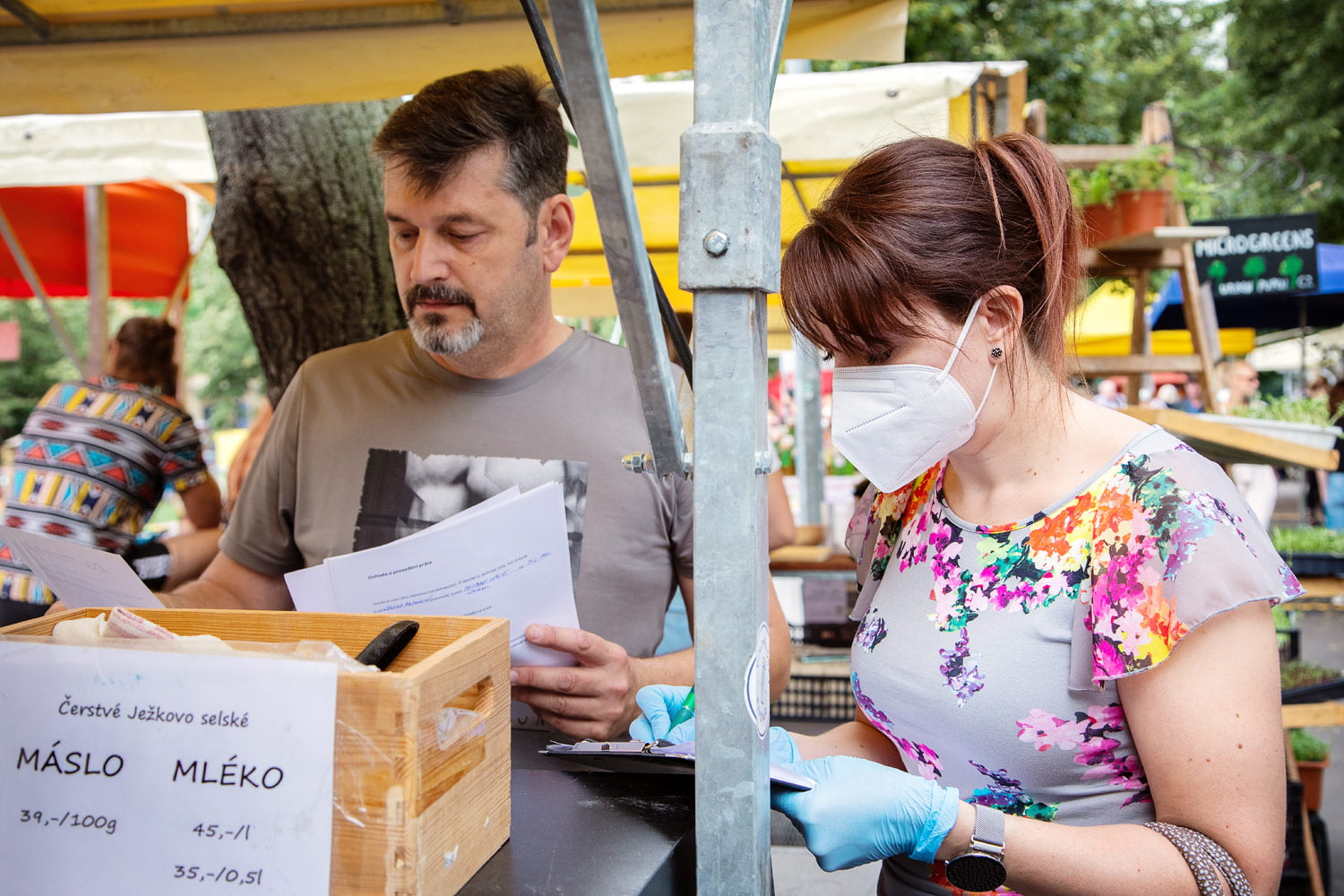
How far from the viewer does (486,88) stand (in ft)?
6.62

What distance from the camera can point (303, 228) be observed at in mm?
3246

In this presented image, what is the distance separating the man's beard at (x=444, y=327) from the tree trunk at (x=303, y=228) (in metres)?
1.44

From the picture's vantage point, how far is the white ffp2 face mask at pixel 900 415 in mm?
1465

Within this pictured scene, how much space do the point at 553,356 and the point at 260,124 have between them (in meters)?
1.80

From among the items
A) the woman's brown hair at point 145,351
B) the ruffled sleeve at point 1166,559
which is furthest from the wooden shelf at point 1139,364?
the woman's brown hair at point 145,351

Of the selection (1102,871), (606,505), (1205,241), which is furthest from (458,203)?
(1205,241)

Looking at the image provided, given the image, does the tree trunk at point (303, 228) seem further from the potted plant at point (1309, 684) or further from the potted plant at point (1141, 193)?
the potted plant at point (1309, 684)

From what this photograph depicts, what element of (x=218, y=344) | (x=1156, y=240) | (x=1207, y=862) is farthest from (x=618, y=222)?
(x=218, y=344)

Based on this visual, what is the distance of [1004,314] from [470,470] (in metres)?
1.00

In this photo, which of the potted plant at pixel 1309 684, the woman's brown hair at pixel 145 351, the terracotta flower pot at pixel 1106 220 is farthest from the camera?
the woman's brown hair at pixel 145 351

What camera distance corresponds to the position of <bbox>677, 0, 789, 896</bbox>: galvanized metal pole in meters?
0.91

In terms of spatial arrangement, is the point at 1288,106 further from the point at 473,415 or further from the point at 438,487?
the point at 438,487

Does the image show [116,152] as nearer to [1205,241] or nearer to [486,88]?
[486,88]

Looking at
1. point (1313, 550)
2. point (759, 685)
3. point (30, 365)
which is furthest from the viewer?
point (30, 365)
